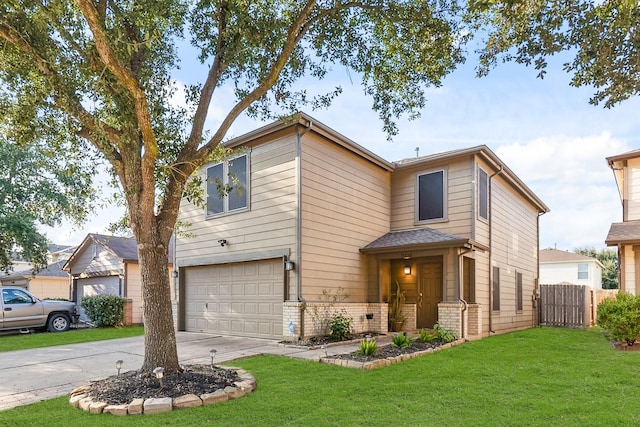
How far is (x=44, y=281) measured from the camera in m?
22.5

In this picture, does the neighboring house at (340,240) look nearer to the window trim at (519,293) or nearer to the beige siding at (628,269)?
the window trim at (519,293)

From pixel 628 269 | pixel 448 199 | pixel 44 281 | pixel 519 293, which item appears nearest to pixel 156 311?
pixel 448 199

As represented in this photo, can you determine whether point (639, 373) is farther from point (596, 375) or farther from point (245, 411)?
point (245, 411)

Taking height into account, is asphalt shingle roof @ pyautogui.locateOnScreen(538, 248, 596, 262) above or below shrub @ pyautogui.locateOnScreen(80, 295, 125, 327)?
above

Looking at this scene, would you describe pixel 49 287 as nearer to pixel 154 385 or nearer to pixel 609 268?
pixel 154 385

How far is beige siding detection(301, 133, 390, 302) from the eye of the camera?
10523 mm

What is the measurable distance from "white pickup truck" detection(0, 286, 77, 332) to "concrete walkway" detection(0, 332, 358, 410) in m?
4.51

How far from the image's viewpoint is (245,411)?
4.88 m

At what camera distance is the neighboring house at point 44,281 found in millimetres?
21219

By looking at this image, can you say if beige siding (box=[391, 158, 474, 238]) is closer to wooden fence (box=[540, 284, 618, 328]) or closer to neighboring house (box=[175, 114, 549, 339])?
neighboring house (box=[175, 114, 549, 339])

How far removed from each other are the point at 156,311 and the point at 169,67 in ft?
12.8

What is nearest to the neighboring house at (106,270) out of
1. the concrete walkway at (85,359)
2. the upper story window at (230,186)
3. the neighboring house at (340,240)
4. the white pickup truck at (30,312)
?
the white pickup truck at (30,312)

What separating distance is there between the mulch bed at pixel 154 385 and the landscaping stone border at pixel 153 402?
0.11 meters

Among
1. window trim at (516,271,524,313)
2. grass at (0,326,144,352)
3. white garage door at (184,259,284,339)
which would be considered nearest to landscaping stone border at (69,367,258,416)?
white garage door at (184,259,284,339)
